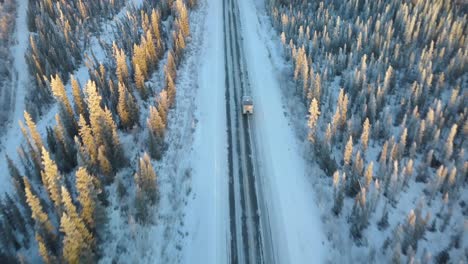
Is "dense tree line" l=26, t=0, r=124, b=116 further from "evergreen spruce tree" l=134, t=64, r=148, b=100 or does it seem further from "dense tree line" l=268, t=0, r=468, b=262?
"dense tree line" l=268, t=0, r=468, b=262

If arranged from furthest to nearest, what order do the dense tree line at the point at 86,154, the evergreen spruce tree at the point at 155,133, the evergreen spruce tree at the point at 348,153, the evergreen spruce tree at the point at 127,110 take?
the evergreen spruce tree at the point at 127,110 < the evergreen spruce tree at the point at 155,133 < the evergreen spruce tree at the point at 348,153 < the dense tree line at the point at 86,154

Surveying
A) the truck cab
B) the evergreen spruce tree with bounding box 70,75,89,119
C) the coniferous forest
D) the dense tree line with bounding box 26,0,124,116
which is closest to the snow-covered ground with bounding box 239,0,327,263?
the coniferous forest

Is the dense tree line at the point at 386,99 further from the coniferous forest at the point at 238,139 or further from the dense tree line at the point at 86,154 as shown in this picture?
the dense tree line at the point at 86,154

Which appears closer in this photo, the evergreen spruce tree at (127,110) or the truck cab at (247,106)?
the evergreen spruce tree at (127,110)

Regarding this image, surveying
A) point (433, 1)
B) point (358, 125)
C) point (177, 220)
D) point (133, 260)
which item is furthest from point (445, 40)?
point (133, 260)

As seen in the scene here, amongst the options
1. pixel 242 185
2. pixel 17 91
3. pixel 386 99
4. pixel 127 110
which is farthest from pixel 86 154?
pixel 386 99

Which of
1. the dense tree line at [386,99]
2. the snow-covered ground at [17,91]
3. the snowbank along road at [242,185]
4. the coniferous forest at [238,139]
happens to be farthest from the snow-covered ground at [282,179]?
the snow-covered ground at [17,91]
